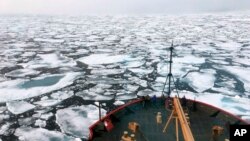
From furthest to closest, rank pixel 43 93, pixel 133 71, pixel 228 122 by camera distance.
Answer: pixel 133 71 < pixel 43 93 < pixel 228 122

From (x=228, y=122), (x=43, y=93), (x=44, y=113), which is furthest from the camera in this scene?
(x=43, y=93)

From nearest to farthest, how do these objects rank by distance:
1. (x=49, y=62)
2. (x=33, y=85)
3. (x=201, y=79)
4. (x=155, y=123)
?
1. (x=155, y=123)
2. (x=33, y=85)
3. (x=201, y=79)
4. (x=49, y=62)

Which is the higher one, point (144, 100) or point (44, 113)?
point (144, 100)

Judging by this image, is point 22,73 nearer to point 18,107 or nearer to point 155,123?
point 18,107

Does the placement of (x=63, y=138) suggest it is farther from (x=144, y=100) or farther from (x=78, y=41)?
(x=78, y=41)

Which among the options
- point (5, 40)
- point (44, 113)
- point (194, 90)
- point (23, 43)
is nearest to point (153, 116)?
point (44, 113)

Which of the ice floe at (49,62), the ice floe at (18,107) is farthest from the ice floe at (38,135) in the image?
the ice floe at (49,62)

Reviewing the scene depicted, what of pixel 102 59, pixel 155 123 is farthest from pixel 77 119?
pixel 102 59

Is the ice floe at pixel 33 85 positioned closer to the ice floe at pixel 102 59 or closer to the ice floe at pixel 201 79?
the ice floe at pixel 102 59
